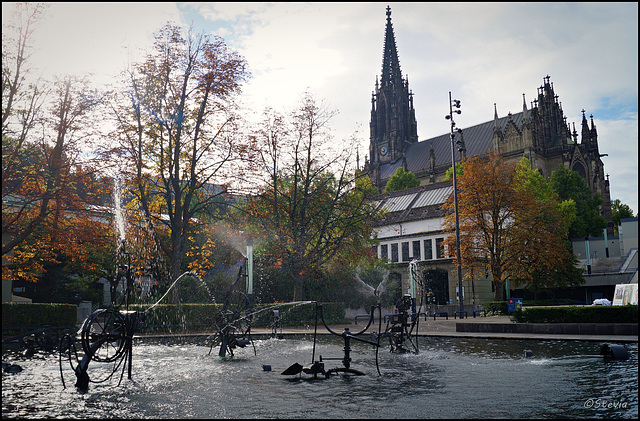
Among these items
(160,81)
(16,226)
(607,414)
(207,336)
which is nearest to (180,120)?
(160,81)

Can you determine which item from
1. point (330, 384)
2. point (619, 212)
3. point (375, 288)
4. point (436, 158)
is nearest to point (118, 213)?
point (330, 384)

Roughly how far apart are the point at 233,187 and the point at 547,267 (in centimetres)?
2615

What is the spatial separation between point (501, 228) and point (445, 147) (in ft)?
211

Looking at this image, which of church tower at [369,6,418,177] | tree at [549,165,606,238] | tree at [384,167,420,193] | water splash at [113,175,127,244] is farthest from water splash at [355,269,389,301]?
church tower at [369,6,418,177]

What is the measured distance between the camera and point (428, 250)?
2191 inches

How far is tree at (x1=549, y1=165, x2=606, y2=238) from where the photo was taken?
67.4 meters

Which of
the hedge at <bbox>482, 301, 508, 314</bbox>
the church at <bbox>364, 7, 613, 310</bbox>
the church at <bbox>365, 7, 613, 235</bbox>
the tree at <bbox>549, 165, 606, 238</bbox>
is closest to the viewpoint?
the hedge at <bbox>482, 301, 508, 314</bbox>

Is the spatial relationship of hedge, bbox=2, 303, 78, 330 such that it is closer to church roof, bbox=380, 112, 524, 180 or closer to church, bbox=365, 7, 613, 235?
church, bbox=365, 7, 613, 235

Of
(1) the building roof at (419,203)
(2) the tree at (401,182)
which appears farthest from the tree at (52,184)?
(2) the tree at (401,182)

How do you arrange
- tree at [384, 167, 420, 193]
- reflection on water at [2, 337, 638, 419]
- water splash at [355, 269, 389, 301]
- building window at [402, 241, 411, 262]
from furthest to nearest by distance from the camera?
tree at [384, 167, 420, 193], building window at [402, 241, 411, 262], water splash at [355, 269, 389, 301], reflection on water at [2, 337, 638, 419]

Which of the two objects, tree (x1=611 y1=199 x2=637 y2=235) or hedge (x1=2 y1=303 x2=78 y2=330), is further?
tree (x1=611 y1=199 x2=637 y2=235)

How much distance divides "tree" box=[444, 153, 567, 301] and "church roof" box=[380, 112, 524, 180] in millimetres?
37863

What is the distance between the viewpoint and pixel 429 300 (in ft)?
179

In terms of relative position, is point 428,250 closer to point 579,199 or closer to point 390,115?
point 579,199
